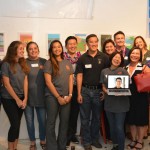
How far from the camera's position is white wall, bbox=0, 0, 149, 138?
11.3 feet

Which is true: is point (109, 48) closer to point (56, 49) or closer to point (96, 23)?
point (96, 23)

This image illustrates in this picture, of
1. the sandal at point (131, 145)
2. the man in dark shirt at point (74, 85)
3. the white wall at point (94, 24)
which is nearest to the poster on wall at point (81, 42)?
the white wall at point (94, 24)

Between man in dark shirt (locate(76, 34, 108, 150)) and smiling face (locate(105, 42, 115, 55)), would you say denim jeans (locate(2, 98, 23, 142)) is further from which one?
smiling face (locate(105, 42, 115, 55))

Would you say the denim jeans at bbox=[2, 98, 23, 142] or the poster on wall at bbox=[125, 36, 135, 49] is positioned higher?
the poster on wall at bbox=[125, 36, 135, 49]

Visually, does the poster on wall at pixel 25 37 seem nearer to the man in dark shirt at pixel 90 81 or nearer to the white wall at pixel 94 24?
the white wall at pixel 94 24

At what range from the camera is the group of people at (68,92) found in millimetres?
2789

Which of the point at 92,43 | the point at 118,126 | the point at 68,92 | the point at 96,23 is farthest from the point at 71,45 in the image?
the point at 118,126

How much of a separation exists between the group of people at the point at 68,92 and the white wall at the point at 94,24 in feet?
1.70

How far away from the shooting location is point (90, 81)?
2.95 meters

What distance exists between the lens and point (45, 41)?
3549 millimetres

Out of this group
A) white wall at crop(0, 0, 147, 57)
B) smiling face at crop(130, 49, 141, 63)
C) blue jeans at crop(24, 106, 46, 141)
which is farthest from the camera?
white wall at crop(0, 0, 147, 57)

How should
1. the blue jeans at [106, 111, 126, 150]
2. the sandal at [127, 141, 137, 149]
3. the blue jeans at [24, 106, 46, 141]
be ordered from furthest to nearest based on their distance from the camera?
the sandal at [127, 141, 137, 149]
the blue jeans at [24, 106, 46, 141]
the blue jeans at [106, 111, 126, 150]

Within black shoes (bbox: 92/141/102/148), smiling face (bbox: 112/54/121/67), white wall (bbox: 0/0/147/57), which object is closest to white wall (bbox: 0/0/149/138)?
white wall (bbox: 0/0/147/57)

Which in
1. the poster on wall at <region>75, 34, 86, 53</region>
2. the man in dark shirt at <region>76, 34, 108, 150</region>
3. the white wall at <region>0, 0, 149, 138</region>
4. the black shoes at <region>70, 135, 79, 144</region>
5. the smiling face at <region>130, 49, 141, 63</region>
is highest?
the white wall at <region>0, 0, 149, 138</region>
